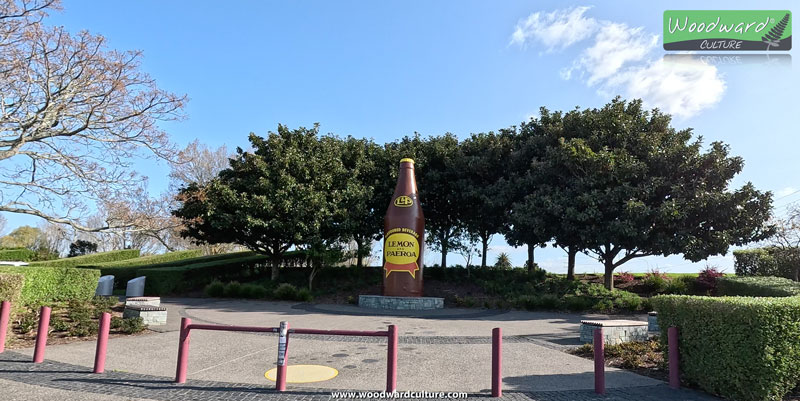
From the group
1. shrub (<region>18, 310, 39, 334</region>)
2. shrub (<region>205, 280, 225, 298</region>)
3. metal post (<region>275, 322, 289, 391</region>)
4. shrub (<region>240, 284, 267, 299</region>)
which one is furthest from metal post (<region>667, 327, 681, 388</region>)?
shrub (<region>205, 280, 225, 298</region>)

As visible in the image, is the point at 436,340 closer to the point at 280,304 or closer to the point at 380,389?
the point at 380,389

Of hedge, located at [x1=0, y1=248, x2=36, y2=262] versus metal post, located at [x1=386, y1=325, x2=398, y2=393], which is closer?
metal post, located at [x1=386, y1=325, x2=398, y2=393]

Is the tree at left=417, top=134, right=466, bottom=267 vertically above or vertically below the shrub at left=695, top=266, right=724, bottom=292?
above

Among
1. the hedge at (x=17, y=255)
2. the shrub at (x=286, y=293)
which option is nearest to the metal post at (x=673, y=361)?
the shrub at (x=286, y=293)

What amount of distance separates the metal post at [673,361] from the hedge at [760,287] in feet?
27.6

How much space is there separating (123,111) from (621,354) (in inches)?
562

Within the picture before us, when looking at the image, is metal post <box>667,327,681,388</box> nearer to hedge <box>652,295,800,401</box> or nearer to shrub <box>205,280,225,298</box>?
hedge <box>652,295,800,401</box>

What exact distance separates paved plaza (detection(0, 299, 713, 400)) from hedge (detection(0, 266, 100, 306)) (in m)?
4.29

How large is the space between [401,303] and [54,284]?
11.0 meters

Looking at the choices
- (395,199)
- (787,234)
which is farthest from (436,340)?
(787,234)

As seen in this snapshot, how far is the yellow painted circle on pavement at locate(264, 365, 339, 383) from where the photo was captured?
21.7 ft

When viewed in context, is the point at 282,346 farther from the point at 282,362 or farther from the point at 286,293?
Result: the point at 286,293

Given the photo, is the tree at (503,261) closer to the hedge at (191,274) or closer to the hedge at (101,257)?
the hedge at (191,274)

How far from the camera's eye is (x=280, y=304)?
17391 millimetres
